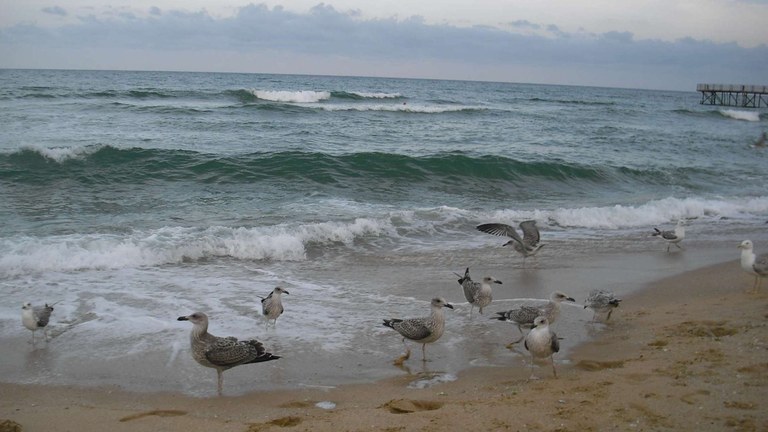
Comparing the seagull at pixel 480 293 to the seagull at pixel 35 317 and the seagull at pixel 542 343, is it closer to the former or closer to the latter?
the seagull at pixel 542 343

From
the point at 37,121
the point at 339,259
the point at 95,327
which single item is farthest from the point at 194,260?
the point at 37,121

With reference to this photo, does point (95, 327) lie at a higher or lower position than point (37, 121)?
lower

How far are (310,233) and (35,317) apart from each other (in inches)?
207

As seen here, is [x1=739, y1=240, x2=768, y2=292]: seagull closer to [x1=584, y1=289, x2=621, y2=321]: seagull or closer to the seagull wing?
[x1=584, y1=289, x2=621, y2=321]: seagull

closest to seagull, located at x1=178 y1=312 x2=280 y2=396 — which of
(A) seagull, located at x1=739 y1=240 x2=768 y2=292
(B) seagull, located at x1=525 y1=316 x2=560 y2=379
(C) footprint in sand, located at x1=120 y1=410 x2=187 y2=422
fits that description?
(C) footprint in sand, located at x1=120 y1=410 x2=187 y2=422

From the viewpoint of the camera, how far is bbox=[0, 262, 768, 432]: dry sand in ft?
14.5

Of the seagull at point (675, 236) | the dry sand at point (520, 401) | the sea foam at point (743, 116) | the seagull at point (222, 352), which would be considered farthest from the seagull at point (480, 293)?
the sea foam at point (743, 116)

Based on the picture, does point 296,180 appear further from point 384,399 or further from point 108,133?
point 384,399

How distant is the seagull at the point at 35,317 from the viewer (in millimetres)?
6320

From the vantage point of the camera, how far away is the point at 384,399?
5246 mm

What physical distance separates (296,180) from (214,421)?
476 inches

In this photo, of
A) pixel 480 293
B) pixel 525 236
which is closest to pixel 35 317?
pixel 480 293

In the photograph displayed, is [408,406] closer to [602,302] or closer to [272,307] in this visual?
[272,307]

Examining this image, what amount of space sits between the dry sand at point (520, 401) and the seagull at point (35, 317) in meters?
0.97
